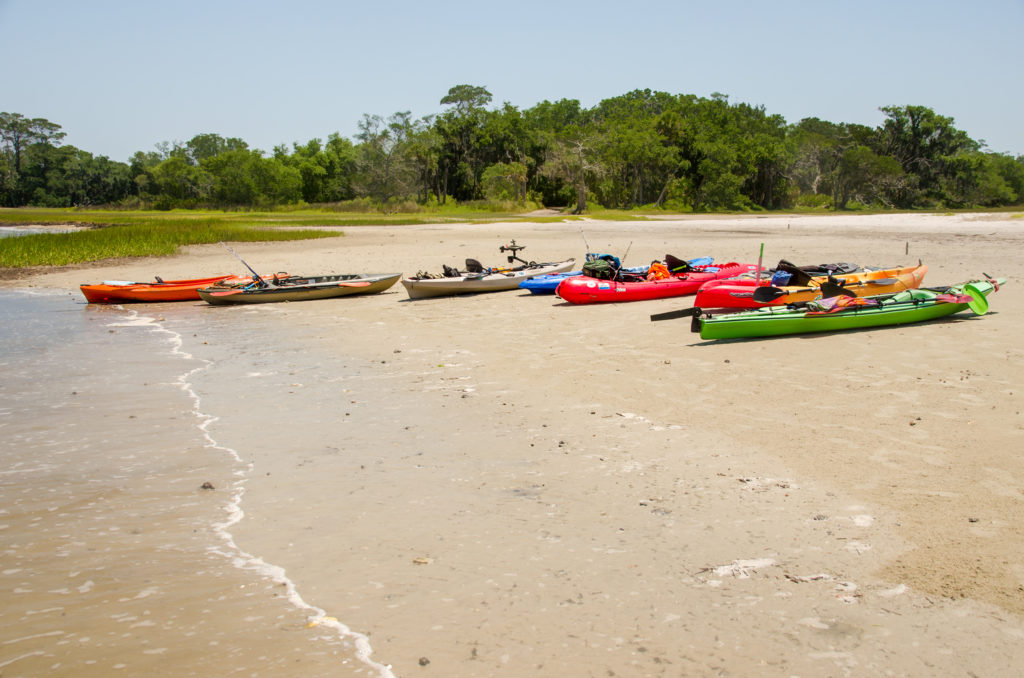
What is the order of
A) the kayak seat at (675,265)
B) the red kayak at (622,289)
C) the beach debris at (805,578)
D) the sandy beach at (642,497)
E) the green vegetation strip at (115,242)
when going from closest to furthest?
the sandy beach at (642,497)
the beach debris at (805,578)
the red kayak at (622,289)
the kayak seat at (675,265)
the green vegetation strip at (115,242)

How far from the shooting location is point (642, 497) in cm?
586

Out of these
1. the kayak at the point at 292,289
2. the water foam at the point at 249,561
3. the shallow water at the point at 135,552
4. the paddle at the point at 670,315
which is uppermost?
the paddle at the point at 670,315

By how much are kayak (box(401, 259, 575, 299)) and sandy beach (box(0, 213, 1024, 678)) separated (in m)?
4.73

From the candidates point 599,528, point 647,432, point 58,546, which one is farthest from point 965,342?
point 58,546

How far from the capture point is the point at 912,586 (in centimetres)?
438

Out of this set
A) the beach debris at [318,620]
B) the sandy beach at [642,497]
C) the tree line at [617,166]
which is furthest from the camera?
the tree line at [617,166]

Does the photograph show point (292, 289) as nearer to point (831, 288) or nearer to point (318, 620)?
point (831, 288)

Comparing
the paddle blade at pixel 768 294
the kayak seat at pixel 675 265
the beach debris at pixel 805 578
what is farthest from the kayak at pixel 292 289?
the beach debris at pixel 805 578

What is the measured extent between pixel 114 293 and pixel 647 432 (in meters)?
16.5

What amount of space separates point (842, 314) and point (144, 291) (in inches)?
649

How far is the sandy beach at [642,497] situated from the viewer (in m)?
3.97

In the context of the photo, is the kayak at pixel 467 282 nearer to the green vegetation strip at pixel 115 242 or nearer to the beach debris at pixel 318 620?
the beach debris at pixel 318 620

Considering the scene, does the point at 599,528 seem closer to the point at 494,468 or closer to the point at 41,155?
the point at 494,468

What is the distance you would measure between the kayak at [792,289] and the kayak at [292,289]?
28.4 ft
